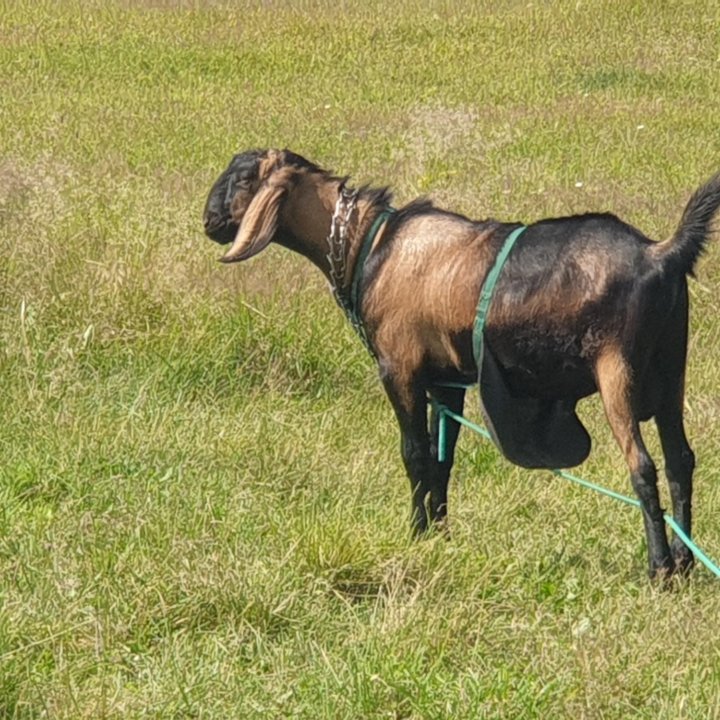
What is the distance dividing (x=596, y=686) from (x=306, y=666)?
848 millimetres

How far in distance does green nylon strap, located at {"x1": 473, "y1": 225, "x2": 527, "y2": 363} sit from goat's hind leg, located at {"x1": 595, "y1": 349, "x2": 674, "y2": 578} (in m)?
0.40

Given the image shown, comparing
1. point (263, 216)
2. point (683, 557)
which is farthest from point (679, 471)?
point (263, 216)

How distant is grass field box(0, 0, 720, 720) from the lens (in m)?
4.70

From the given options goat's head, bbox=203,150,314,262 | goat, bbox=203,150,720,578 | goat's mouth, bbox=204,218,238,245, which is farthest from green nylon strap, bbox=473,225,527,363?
goat's mouth, bbox=204,218,238,245

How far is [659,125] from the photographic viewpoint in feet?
50.0

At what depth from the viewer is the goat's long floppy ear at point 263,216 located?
6.06m

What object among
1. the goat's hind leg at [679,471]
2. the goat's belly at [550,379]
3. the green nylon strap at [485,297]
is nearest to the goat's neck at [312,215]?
the green nylon strap at [485,297]

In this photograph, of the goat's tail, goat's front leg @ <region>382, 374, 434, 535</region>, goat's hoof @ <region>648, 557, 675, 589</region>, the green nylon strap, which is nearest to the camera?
the goat's tail

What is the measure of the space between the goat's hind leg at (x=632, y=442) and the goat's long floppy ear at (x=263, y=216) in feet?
4.41

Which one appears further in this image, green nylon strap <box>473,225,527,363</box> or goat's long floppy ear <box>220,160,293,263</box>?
goat's long floppy ear <box>220,160,293,263</box>

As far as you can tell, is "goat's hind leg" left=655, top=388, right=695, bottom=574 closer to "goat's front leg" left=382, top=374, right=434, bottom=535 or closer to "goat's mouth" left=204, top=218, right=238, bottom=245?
"goat's front leg" left=382, top=374, right=434, bottom=535

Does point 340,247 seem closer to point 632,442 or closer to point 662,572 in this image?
point 632,442

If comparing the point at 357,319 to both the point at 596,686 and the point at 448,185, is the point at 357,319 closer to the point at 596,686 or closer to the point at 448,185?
the point at 596,686

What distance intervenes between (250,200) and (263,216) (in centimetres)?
13
